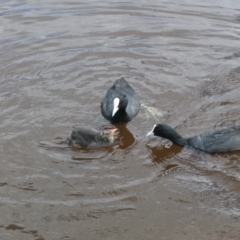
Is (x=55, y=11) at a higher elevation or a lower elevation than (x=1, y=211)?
higher

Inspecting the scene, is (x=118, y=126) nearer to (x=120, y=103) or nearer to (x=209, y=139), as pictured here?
(x=120, y=103)

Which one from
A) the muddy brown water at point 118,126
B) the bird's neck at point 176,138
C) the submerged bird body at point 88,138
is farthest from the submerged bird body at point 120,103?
the bird's neck at point 176,138

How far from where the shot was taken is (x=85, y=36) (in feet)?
38.5

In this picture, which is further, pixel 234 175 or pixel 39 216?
pixel 234 175

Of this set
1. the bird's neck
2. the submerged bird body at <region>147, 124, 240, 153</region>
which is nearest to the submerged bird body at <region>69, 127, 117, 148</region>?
the submerged bird body at <region>147, 124, 240, 153</region>

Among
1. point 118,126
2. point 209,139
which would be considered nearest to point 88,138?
point 118,126

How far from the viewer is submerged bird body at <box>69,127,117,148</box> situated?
7176 mm

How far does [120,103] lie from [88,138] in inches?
49.5

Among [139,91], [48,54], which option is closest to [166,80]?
[139,91]

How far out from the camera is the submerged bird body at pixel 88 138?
7.18m

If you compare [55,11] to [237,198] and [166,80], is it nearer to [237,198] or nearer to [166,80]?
[166,80]

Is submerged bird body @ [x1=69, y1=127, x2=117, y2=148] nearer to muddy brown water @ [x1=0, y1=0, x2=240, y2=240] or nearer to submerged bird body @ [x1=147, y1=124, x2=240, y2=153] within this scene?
muddy brown water @ [x1=0, y1=0, x2=240, y2=240]

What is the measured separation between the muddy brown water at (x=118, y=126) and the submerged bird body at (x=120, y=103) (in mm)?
151

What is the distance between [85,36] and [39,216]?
6.53 meters
